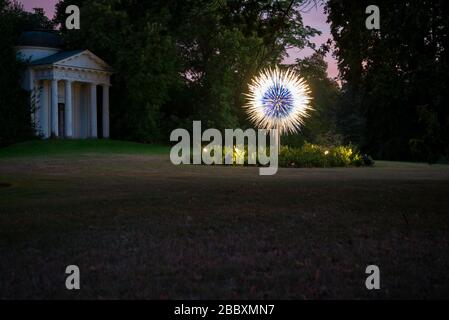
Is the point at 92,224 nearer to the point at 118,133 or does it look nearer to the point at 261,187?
the point at 261,187

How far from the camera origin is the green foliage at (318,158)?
1085 inches

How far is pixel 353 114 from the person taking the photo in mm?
73438

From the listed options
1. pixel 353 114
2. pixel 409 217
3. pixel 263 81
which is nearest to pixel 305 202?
pixel 409 217

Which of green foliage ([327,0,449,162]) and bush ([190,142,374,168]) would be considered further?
bush ([190,142,374,168])

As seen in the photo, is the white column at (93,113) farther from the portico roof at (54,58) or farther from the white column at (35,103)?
the white column at (35,103)

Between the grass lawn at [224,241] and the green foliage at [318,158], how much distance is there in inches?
505

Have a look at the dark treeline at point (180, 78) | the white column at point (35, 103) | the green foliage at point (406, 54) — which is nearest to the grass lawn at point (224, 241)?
the green foliage at point (406, 54)

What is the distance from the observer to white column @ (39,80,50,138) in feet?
144

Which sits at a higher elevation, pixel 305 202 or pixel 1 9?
pixel 1 9

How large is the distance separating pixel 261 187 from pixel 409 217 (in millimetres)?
5595

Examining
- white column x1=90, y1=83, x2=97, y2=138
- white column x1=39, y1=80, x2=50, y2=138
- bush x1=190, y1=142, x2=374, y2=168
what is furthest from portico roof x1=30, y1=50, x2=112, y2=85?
bush x1=190, y1=142, x2=374, y2=168

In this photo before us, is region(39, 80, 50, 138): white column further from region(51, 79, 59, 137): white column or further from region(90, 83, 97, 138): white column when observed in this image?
region(90, 83, 97, 138): white column

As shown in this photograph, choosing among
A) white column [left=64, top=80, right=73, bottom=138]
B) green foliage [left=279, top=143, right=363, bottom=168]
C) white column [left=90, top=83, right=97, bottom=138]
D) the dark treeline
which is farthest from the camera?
white column [left=90, top=83, right=97, bottom=138]

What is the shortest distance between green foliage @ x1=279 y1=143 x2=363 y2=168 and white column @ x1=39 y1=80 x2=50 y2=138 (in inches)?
871
